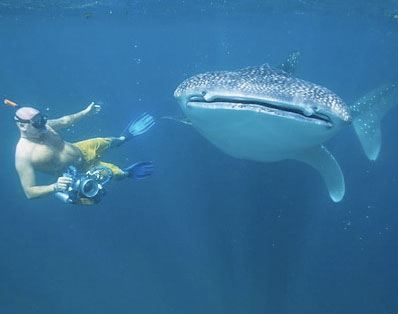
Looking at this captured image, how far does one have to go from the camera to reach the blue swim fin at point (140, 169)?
6051 millimetres

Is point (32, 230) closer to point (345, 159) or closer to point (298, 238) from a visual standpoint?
point (298, 238)

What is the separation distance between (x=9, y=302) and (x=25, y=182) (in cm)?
862

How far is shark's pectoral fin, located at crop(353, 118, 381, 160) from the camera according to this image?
22.6ft

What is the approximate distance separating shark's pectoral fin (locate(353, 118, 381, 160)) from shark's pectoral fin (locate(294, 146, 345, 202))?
151 cm

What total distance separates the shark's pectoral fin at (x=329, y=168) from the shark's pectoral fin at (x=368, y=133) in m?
1.51

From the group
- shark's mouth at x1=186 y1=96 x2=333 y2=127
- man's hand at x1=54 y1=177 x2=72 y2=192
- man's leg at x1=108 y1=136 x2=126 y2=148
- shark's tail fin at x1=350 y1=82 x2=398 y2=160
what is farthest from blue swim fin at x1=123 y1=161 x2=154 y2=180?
shark's tail fin at x1=350 y1=82 x2=398 y2=160

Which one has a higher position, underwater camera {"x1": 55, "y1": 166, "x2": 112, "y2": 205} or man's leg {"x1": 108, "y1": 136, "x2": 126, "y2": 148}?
underwater camera {"x1": 55, "y1": 166, "x2": 112, "y2": 205}

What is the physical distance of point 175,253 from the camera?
9.46 m

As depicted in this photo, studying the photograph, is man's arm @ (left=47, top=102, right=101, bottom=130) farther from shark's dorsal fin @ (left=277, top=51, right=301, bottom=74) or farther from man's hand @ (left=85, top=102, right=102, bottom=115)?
shark's dorsal fin @ (left=277, top=51, right=301, bottom=74)

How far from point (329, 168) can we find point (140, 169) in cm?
367

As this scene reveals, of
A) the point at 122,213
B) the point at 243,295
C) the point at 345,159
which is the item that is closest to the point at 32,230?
the point at 122,213

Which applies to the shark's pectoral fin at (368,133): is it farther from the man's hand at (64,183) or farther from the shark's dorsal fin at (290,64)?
the man's hand at (64,183)

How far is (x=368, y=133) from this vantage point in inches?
274

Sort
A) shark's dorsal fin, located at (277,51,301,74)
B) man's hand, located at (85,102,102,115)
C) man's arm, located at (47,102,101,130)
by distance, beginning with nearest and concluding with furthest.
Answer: man's arm, located at (47,102,101,130)
man's hand, located at (85,102,102,115)
shark's dorsal fin, located at (277,51,301,74)
